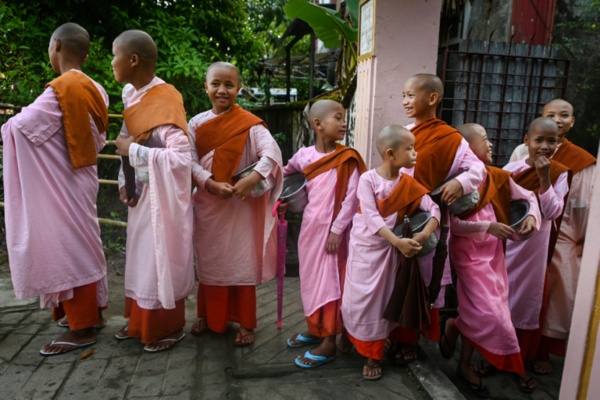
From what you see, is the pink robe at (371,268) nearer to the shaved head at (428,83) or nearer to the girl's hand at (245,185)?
the shaved head at (428,83)

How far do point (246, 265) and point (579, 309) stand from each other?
217 cm

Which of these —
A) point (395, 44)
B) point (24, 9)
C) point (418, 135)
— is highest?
point (24, 9)

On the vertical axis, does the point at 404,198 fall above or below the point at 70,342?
above

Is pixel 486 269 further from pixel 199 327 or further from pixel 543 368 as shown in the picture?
pixel 199 327

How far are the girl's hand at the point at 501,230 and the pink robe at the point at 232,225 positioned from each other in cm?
142

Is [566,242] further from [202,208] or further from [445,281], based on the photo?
[202,208]

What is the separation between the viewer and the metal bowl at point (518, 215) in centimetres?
282

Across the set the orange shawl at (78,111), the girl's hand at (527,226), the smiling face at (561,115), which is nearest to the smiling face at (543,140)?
the smiling face at (561,115)

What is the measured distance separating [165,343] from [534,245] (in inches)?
103

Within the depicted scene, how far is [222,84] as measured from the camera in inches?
122

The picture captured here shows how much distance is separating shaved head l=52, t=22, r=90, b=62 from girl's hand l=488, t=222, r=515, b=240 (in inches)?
115

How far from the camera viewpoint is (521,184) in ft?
10.4

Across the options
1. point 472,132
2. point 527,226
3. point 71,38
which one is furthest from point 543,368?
point 71,38

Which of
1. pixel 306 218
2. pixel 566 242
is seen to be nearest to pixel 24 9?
pixel 306 218
